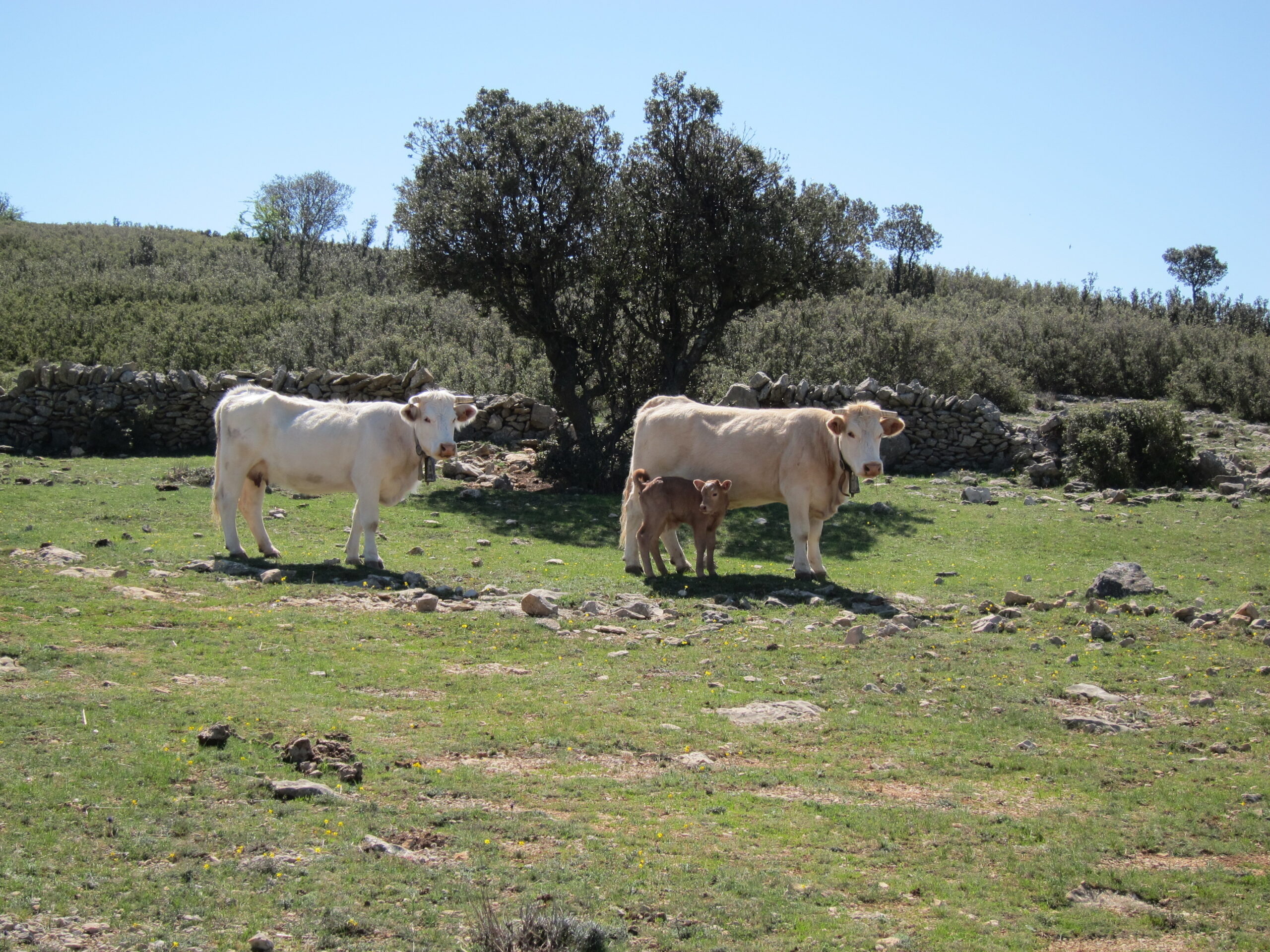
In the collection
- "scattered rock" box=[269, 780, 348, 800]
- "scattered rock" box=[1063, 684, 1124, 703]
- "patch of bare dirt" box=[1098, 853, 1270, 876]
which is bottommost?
"scattered rock" box=[269, 780, 348, 800]

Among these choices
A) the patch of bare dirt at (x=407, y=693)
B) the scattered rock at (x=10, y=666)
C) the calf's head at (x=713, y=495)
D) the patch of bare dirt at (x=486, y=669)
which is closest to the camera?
the scattered rock at (x=10, y=666)

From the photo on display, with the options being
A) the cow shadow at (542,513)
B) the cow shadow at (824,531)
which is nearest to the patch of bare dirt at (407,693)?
the cow shadow at (824,531)

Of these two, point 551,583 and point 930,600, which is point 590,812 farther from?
point 930,600

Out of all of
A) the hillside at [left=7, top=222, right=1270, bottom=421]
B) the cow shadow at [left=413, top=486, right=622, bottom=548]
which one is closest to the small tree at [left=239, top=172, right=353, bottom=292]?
the hillside at [left=7, top=222, right=1270, bottom=421]

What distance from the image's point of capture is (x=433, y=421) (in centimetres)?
1434

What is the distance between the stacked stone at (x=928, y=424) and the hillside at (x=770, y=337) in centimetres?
236

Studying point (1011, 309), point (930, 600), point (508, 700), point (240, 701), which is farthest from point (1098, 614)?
point (1011, 309)

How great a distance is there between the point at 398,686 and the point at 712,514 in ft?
19.9

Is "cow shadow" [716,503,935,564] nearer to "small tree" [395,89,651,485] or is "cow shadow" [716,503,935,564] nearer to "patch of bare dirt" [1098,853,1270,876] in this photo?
"small tree" [395,89,651,485]

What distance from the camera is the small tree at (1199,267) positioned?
60250 mm

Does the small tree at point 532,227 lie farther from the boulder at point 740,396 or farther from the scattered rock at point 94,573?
the scattered rock at point 94,573

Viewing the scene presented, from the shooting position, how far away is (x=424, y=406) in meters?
14.3

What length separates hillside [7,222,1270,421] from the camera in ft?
116

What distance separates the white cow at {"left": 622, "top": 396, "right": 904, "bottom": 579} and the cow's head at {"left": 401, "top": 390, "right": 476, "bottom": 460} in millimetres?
2584
